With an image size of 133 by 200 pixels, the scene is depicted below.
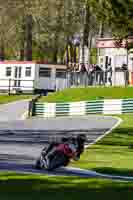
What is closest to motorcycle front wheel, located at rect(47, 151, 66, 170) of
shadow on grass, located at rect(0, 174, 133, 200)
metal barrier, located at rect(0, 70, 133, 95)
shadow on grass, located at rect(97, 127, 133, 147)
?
shadow on grass, located at rect(0, 174, 133, 200)

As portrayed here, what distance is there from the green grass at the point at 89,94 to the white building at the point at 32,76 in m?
11.9

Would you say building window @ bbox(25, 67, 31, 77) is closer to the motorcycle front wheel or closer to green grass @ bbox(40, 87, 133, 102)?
green grass @ bbox(40, 87, 133, 102)

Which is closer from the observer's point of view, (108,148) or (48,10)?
(108,148)

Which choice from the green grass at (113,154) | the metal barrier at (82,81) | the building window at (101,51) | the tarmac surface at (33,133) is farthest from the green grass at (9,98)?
the green grass at (113,154)

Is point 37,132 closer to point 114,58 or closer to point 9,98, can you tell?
point 9,98

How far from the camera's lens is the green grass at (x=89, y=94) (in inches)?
1633

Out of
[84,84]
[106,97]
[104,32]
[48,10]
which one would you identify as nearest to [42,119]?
[106,97]

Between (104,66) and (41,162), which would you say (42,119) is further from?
(41,162)

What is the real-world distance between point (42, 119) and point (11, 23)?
29.4 m

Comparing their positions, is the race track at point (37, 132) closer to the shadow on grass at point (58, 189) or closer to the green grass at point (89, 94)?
the green grass at point (89, 94)

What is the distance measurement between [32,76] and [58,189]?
4848 centimetres

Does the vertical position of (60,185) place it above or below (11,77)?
above

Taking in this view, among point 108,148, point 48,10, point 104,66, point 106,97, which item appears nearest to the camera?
point 108,148

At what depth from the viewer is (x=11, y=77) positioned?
197ft
